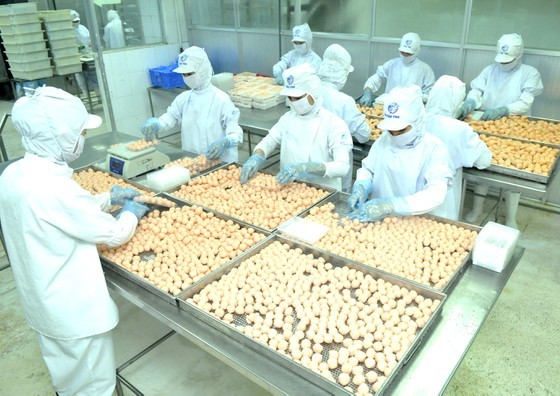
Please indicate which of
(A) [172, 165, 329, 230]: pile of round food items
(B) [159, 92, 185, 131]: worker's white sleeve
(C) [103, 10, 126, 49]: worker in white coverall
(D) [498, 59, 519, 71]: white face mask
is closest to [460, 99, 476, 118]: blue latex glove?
(D) [498, 59, 519, 71]: white face mask

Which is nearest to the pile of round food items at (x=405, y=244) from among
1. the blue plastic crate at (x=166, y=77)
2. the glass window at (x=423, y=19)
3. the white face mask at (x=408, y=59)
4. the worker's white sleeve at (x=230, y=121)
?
the worker's white sleeve at (x=230, y=121)

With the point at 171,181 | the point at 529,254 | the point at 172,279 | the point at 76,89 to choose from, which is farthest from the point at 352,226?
the point at 76,89

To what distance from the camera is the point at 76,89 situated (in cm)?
881

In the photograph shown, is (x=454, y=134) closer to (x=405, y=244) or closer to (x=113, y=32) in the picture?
(x=405, y=244)

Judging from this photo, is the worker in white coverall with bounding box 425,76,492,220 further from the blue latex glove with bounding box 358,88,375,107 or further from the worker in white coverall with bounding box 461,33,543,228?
the blue latex glove with bounding box 358,88,375,107

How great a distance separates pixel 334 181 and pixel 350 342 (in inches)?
69.3

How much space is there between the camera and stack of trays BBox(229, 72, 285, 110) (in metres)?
5.45

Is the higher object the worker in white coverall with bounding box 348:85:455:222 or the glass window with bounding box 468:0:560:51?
the glass window with bounding box 468:0:560:51

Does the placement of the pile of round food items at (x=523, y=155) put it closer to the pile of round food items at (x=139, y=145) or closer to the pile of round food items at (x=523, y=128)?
the pile of round food items at (x=523, y=128)

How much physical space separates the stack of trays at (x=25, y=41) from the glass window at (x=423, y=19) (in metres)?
5.34

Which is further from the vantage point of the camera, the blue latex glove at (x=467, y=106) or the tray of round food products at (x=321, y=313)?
the blue latex glove at (x=467, y=106)

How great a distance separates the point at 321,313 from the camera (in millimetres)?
1931

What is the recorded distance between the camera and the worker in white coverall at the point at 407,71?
5059 mm

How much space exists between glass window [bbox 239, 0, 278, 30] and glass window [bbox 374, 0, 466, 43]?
1772mm
